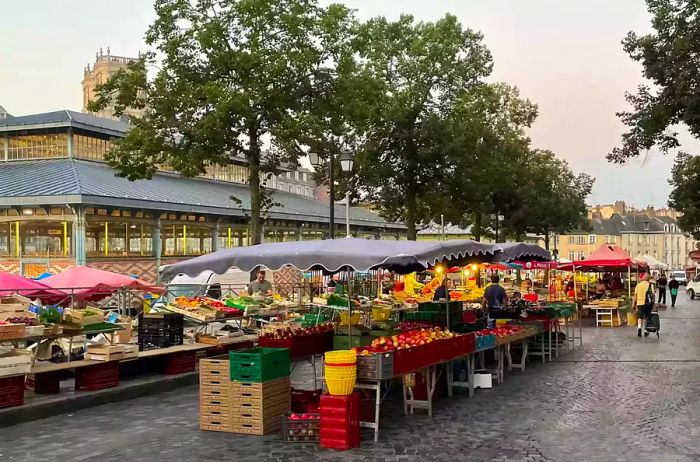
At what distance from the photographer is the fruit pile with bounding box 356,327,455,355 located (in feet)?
34.5

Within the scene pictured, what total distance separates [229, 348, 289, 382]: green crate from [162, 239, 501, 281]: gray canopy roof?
5.11 ft

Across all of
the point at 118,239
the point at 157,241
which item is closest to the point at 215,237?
the point at 157,241

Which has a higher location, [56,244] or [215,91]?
[215,91]

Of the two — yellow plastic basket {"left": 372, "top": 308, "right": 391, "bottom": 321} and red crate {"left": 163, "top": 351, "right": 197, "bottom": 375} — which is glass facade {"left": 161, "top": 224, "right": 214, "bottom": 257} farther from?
red crate {"left": 163, "top": 351, "right": 197, "bottom": 375}

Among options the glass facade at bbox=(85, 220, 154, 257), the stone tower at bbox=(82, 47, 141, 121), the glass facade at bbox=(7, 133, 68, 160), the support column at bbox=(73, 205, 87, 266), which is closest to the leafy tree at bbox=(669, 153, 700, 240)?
the glass facade at bbox=(85, 220, 154, 257)

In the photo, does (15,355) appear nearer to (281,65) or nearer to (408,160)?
(281,65)

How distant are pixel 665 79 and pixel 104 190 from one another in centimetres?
2241

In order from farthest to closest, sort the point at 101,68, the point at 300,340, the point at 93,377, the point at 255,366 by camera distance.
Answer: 1. the point at 101,68
2. the point at 93,377
3. the point at 300,340
4. the point at 255,366

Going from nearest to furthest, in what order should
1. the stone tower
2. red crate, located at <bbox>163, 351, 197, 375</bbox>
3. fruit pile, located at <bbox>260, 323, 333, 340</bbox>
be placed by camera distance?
fruit pile, located at <bbox>260, 323, 333, 340</bbox>
red crate, located at <bbox>163, 351, 197, 375</bbox>
the stone tower

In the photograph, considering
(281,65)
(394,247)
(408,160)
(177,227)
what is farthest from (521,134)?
(394,247)

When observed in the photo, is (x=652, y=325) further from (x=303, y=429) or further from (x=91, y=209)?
(x=91, y=209)

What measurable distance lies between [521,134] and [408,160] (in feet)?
50.2

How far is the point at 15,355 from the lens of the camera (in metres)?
12.1

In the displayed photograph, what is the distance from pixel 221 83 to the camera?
23.7m
